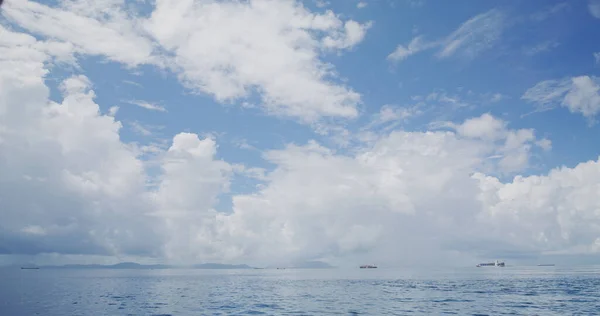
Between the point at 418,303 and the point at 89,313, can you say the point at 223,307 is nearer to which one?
the point at 89,313

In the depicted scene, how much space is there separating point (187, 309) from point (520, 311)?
2279 inches

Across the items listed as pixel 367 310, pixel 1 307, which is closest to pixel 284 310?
pixel 367 310

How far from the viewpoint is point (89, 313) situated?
6612cm

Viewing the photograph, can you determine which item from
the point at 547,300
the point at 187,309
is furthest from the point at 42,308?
the point at 547,300

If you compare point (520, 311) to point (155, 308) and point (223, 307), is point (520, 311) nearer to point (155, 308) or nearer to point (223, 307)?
point (223, 307)

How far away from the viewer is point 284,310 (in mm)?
69500

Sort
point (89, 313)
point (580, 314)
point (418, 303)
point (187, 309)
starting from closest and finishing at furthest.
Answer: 1. point (580, 314)
2. point (89, 313)
3. point (187, 309)
4. point (418, 303)

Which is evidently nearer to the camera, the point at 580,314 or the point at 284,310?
the point at 580,314

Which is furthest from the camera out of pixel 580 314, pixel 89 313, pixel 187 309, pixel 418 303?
pixel 418 303

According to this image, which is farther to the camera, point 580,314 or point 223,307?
point 223,307

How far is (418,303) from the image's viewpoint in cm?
7700

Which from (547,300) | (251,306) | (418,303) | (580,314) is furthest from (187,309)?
(547,300)

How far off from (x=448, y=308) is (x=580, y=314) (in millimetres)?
19439

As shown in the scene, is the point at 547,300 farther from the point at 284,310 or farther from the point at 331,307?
the point at 284,310
